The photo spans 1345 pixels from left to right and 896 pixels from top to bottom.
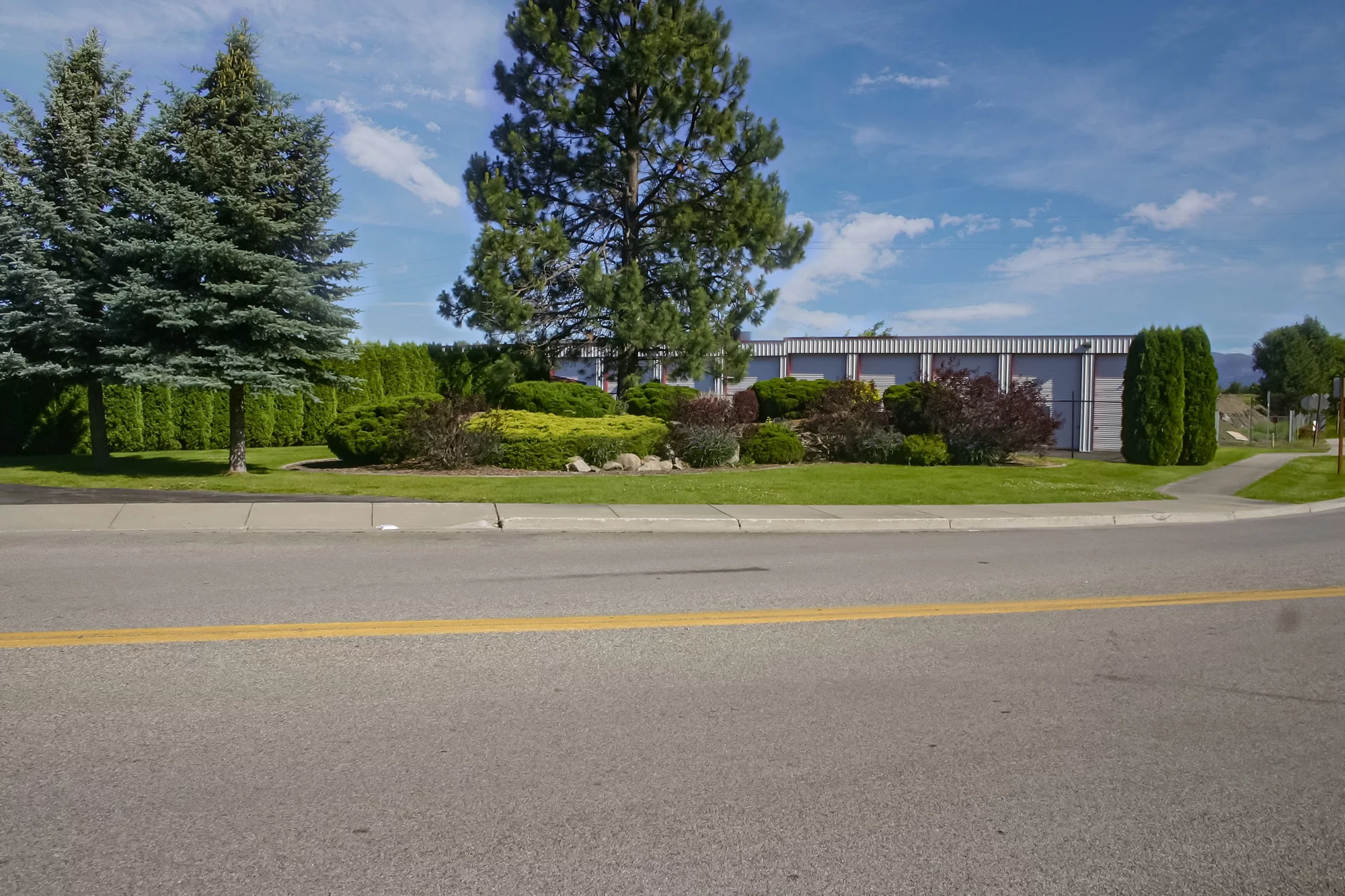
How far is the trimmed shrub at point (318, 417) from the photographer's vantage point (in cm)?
2541

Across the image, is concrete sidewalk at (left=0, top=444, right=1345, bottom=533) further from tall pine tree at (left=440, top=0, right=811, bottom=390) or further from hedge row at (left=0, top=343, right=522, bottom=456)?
tall pine tree at (left=440, top=0, right=811, bottom=390)

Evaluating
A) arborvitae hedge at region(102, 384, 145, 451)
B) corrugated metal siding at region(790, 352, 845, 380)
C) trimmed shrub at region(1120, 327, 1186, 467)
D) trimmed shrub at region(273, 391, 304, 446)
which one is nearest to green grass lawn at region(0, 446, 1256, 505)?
arborvitae hedge at region(102, 384, 145, 451)

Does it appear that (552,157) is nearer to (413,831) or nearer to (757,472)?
(757,472)

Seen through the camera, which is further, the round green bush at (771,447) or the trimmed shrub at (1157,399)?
the trimmed shrub at (1157,399)

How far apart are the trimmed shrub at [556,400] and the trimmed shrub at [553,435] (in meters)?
1.44

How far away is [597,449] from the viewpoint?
1989 centimetres

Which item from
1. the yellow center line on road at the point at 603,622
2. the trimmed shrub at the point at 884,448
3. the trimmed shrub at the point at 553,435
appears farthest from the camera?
the trimmed shrub at the point at 884,448

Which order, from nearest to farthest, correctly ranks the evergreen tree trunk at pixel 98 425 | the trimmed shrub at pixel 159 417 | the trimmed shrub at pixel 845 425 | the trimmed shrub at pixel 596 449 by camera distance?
the evergreen tree trunk at pixel 98 425 → the trimmed shrub at pixel 596 449 → the trimmed shrub at pixel 159 417 → the trimmed shrub at pixel 845 425

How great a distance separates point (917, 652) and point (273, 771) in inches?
152

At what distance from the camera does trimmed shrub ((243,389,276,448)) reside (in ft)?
78.8

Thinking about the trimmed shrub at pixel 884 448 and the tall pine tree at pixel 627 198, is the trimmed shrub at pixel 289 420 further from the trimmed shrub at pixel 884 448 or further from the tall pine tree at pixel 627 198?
the trimmed shrub at pixel 884 448

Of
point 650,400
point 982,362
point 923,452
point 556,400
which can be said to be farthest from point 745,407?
point 982,362

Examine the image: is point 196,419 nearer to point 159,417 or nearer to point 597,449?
point 159,417

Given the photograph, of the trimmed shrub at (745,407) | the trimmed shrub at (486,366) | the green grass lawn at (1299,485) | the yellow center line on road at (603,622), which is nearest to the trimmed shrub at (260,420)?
the trimmed shrub at (486,366)
